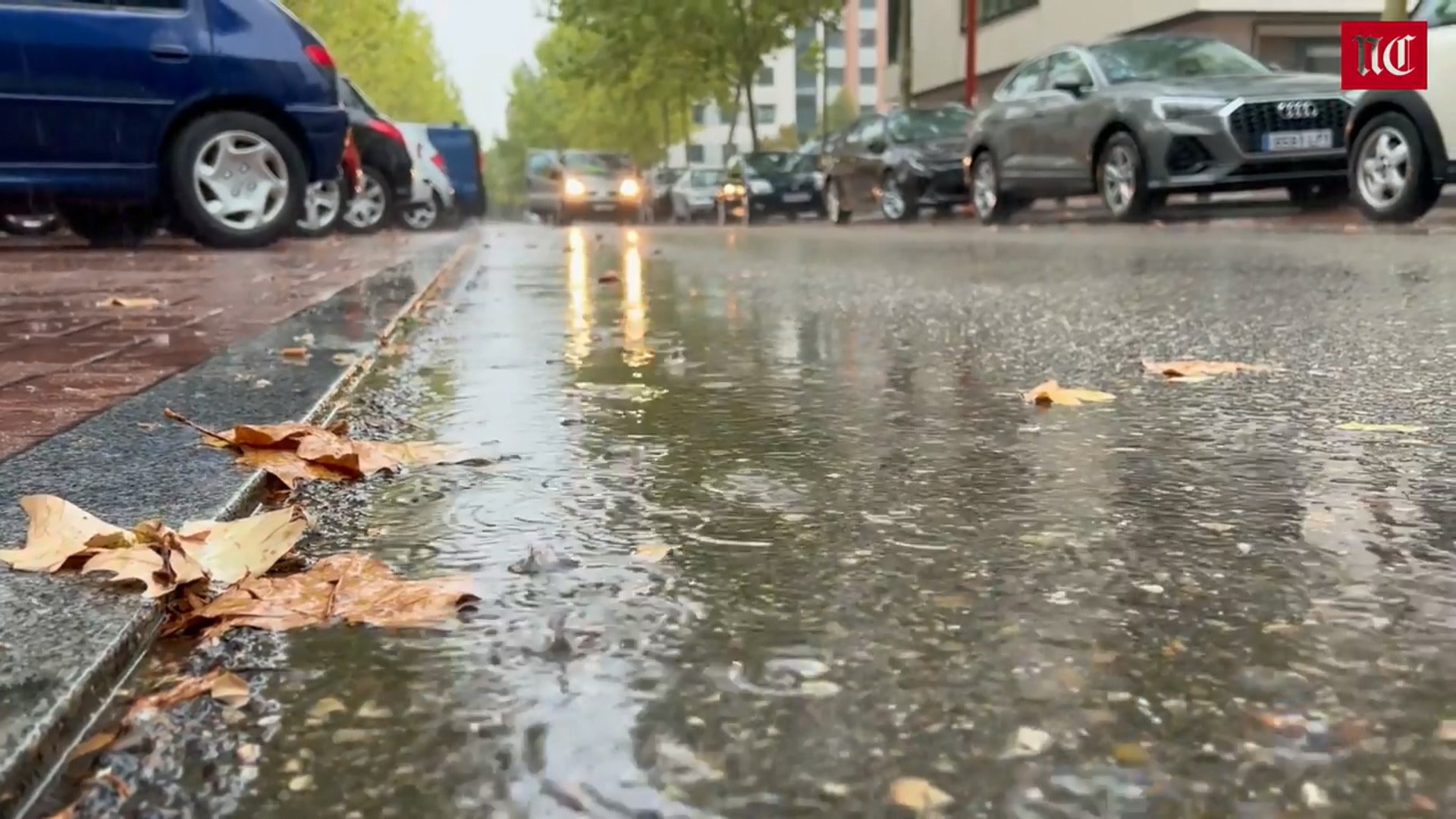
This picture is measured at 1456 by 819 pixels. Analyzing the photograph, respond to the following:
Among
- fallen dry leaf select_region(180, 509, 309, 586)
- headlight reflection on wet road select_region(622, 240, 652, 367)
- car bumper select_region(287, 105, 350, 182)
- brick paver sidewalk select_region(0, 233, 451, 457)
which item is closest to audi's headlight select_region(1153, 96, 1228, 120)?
headlight reflection on wet road select_region(622, 240, 652, 367)

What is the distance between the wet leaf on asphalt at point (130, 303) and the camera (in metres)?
5.38

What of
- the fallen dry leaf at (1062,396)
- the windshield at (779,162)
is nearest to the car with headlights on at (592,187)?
the windshield at (779,162)

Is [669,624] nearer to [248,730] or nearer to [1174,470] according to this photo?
[248,730]

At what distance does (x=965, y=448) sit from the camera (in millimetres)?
2701

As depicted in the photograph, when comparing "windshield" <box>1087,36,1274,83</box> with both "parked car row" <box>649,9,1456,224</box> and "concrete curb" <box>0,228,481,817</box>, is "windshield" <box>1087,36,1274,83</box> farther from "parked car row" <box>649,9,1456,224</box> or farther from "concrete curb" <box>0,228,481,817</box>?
"concrete curb" <box>0,228,481,817</box>

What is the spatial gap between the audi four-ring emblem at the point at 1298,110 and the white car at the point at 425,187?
29.2 feet

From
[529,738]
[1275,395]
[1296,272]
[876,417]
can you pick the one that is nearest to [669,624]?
[529,738]

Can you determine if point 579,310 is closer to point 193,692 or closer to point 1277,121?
point 193,692

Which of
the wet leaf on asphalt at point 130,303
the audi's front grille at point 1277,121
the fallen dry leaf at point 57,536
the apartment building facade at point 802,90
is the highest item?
the apartment building facade at point 802,90

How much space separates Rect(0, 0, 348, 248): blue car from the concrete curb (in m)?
4.71

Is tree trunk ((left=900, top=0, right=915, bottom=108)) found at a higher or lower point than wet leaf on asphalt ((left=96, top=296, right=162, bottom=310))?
higher

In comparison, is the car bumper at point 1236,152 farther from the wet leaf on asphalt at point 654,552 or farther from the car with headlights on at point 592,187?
the car with headlights on at point 592,187
